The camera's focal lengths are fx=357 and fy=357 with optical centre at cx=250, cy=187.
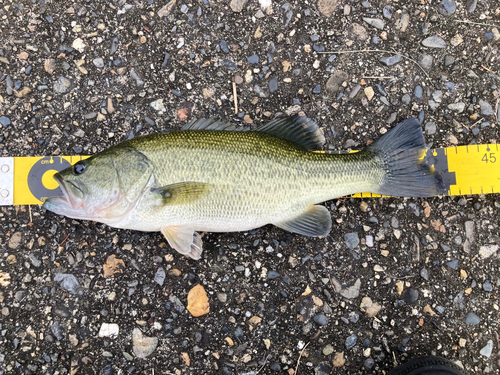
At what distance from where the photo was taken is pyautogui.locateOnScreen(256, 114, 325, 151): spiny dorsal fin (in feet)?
9.77

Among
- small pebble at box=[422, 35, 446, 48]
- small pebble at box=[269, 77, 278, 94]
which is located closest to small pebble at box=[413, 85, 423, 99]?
small pebble at box=[422, 35, 446, 48]

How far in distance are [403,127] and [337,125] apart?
56cm

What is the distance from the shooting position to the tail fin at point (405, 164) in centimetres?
291

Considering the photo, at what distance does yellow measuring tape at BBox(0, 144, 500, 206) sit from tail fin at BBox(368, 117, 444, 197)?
0.30 meters

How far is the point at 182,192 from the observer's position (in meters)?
2.69

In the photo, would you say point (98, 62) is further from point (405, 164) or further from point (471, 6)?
point (471, 6)

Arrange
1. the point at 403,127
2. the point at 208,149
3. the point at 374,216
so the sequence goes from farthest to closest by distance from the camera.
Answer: the point at 374,216 < the point at 403,127 < the point at 208,149

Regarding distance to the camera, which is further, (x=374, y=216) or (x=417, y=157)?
(x=374, y=216)

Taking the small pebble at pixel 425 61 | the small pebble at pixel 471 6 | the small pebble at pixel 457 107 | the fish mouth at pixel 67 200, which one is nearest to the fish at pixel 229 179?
the fish mouth at pixel 67 200

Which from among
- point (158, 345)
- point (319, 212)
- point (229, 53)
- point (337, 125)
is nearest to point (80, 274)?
point (158, 345)

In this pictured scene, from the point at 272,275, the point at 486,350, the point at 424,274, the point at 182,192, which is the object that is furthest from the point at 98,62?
the point at 486,350

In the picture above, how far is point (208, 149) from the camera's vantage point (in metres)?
2.76

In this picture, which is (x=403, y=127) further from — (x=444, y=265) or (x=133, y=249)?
(x=133, y=249)

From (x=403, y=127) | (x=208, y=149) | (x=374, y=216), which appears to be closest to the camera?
(x=208, y=149)
